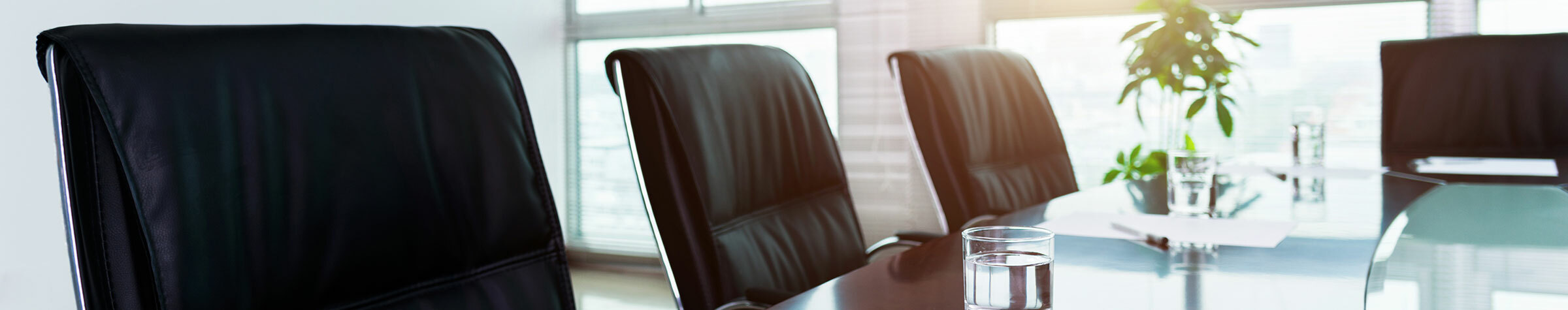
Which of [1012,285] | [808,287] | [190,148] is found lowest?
[808,287]

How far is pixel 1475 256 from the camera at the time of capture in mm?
944

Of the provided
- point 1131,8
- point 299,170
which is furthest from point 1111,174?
point 299,170

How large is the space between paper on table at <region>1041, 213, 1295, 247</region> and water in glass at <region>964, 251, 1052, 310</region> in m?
0.39

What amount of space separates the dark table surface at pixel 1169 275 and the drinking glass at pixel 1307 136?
716mm

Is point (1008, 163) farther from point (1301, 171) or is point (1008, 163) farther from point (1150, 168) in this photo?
point (1150, 168)

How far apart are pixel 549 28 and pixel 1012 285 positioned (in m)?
4.22

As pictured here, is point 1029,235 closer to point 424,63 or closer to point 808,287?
point 424,63

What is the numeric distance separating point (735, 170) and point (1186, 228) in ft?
→ 1.81

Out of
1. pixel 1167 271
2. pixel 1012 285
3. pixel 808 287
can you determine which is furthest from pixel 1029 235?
pixel 808 287

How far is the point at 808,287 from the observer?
154 centimetres

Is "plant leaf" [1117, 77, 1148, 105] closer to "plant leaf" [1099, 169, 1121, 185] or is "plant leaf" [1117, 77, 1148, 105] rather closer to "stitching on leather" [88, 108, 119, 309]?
"plant leaf" [1099, 169, 1121, 185]

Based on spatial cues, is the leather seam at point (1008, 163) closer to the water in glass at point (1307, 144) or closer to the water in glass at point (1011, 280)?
the water in glass at point (1307, 144)

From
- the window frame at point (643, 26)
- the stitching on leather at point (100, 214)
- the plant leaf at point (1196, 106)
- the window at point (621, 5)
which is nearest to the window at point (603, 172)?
the window frame at point (643, 26)

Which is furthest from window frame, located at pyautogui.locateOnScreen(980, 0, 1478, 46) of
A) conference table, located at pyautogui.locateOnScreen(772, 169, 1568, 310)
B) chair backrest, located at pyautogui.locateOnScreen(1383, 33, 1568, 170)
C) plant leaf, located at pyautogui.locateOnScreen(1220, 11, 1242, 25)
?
conference table, located at pyautogui.locateOnScreen(772, 169, 1568, 310)
